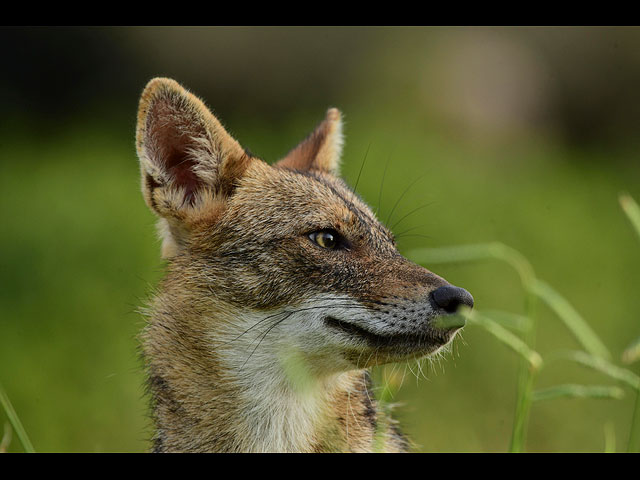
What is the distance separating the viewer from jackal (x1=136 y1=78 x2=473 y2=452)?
470 centimetres

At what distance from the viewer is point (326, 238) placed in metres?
5.13

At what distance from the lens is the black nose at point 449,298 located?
4.55 metres

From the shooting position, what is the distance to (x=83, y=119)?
43.9 feet

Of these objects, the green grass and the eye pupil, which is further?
the green grass

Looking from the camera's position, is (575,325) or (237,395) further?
(237,395)

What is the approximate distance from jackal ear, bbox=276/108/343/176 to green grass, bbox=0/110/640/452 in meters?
0.61

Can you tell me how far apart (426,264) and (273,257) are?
3983mm

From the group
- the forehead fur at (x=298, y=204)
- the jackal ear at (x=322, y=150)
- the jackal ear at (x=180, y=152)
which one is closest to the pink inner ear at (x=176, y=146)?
the jackal ear at (x=180, y=152)

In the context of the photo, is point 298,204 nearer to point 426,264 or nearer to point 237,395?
point 237,395

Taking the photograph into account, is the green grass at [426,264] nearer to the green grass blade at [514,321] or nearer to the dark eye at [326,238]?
the dark eye at [326,238]

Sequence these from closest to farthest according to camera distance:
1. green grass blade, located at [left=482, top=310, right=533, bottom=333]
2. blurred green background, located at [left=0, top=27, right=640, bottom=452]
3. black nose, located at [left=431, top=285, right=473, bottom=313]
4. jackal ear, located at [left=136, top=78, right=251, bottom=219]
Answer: green grass blade, located at [left=482, top=310, right=533, bottom=333] < black nose, located at [left=431, top=285, right=473, bottom=313] < jackal ear, located at [left=136, top=78, right=251, bottom=219] < blurred green background, located at [left=0, top=27, right=640, bottom=452]

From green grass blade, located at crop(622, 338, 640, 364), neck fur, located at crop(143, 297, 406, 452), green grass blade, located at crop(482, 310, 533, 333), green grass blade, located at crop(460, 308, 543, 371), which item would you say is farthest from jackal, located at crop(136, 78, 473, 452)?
green grass blade, located at crop(622, 338, 640, 364)

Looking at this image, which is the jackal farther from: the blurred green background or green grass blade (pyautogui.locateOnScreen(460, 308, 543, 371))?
the blurred green background

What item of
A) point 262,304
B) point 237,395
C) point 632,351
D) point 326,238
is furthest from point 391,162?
point 632,351
